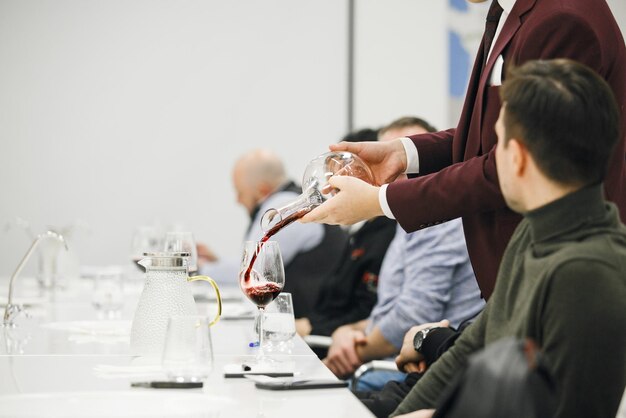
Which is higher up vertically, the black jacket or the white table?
the white table

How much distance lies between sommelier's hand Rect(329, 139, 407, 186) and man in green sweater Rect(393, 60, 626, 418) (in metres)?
0.73

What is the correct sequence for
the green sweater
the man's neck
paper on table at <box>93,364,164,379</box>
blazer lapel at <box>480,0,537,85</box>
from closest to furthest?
1. the green sweater
2. the man's neck
3. paper on table at <box>93,364,164,379</box>
4. blazer lapel at <box>480,0,537,85</box>

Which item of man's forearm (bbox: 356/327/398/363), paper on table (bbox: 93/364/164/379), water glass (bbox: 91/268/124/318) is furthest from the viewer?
man's forearm (bbox: 356/327/398/363)

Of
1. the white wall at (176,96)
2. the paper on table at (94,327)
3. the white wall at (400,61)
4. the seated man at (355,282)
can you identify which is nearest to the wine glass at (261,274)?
the paper on table at (94,327)

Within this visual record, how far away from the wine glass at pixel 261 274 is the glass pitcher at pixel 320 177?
82mm

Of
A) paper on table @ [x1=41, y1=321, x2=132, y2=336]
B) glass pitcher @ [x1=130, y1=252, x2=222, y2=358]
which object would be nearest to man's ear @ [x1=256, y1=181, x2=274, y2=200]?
paper on table @ [x1=41, y1=321, x2=132, y2=336]

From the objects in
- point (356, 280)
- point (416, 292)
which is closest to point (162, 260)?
point (416, 292)

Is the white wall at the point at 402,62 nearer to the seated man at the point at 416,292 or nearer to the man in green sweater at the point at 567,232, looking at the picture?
the seated man at the point at 416,292

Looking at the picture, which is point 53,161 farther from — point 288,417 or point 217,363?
point 288,417

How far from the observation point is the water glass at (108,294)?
8.82 feet

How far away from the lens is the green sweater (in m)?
1.15

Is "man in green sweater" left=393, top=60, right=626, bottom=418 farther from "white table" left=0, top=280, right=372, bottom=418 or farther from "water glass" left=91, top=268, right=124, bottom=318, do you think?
"water glass" left=91, top=268, right=124, bottom=318

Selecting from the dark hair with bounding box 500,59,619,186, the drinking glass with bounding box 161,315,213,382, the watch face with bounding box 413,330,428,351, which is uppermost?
the dark hair with bounding box 500,59,619,186

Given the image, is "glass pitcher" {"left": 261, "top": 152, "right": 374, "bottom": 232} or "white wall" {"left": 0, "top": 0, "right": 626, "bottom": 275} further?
"white wall" {"left": 0, "top": 0, "right": 626, "bottom": 275}
